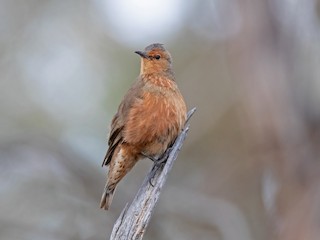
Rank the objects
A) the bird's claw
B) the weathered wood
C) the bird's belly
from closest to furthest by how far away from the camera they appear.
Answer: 1. the weathered wood
2. the bird's claw
3. the bird's belly

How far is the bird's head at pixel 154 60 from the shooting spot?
23.0ft

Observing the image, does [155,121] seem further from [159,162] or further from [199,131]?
[199,131]

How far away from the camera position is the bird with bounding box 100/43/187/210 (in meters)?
6.45

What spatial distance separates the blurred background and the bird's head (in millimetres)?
1757

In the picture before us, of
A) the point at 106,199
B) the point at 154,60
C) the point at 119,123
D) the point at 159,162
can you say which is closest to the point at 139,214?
the point at 159,162

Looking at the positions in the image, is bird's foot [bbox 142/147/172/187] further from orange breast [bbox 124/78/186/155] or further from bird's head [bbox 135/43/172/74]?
bird's head [bbox 135/43/172/74]

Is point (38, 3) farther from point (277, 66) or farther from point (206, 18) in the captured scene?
point (277, 66)

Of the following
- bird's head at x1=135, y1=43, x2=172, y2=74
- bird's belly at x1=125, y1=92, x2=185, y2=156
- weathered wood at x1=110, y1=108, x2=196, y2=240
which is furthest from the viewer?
bird's head at x1=135, y1=43, x2=172, y2=74

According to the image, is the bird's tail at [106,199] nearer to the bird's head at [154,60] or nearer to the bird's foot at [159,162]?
the bird's foot at [159,162]

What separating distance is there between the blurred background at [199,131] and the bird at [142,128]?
199cm

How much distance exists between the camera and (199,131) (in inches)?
462

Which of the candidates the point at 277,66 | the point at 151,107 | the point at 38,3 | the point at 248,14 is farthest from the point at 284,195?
the point at 38,3

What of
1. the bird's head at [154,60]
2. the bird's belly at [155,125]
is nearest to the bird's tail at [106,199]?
the bird's belly at [155,125]

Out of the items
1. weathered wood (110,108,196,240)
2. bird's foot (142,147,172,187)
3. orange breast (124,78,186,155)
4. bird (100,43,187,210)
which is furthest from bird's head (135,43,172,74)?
weathered wood (110,108,196,240)
